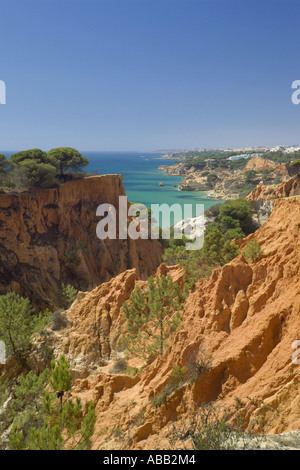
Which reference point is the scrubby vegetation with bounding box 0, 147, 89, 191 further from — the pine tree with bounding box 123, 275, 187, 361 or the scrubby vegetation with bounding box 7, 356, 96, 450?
the pine tree with bounding box 123, 275, 187, 361

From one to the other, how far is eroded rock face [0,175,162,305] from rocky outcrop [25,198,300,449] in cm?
1494

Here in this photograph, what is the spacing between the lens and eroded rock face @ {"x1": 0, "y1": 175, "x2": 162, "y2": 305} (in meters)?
25.4

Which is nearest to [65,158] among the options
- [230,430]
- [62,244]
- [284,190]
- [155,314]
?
[62,244]

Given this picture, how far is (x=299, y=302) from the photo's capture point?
825 centimetres

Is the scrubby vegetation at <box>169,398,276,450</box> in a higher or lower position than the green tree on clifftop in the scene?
lower

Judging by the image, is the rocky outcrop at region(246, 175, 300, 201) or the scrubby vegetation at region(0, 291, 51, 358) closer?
the scrubby vegetation at region(0, 291, 51, 358)

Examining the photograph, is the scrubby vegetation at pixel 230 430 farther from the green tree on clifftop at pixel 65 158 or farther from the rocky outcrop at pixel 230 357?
the green tree on clifftop at pixel 65 158

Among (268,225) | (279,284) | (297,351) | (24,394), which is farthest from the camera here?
(268,225)

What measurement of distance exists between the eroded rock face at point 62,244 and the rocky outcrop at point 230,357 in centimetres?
1494

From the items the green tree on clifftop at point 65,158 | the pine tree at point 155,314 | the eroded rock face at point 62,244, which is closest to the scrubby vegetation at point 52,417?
the pine tree at point 155,314

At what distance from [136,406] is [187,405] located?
165cm

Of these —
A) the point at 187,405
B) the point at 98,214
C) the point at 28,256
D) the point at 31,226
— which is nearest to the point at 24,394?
the point at 187,405

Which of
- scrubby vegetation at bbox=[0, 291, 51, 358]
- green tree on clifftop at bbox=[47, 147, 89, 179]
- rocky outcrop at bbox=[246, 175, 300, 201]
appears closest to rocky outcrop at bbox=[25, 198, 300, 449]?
scrubby vegetation at bbox=[0, 291, 51, 358]
